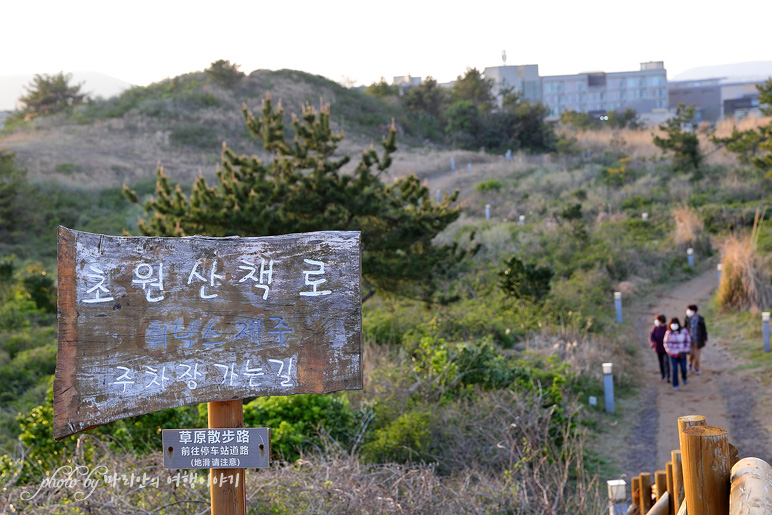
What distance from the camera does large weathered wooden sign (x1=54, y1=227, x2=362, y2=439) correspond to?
9.66ft

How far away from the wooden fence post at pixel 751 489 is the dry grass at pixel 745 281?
1091 cm

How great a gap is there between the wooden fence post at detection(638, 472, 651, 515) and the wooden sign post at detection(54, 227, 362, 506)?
263cm

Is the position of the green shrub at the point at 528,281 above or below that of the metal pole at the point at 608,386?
above

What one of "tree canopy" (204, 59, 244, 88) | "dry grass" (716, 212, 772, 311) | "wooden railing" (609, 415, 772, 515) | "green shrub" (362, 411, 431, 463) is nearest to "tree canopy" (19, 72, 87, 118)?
"tree canopy" (204, 59, 244, 88)

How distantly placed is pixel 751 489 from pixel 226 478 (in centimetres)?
214

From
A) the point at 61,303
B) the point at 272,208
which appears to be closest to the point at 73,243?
the point at 61,303

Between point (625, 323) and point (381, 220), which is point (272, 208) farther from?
point (625, 323)

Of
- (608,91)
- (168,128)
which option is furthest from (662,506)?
(608,91)

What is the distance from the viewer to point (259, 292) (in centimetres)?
302

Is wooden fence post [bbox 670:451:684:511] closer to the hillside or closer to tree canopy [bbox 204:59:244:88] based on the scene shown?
the hillside

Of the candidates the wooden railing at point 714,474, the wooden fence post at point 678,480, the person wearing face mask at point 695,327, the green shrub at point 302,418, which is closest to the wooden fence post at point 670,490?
the wooden fence post at point 678,480

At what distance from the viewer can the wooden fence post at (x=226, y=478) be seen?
3.10 m

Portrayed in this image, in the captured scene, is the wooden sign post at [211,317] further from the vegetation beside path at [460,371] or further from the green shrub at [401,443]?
the green shrub at [401,443]

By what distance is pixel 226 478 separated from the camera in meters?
3.11
